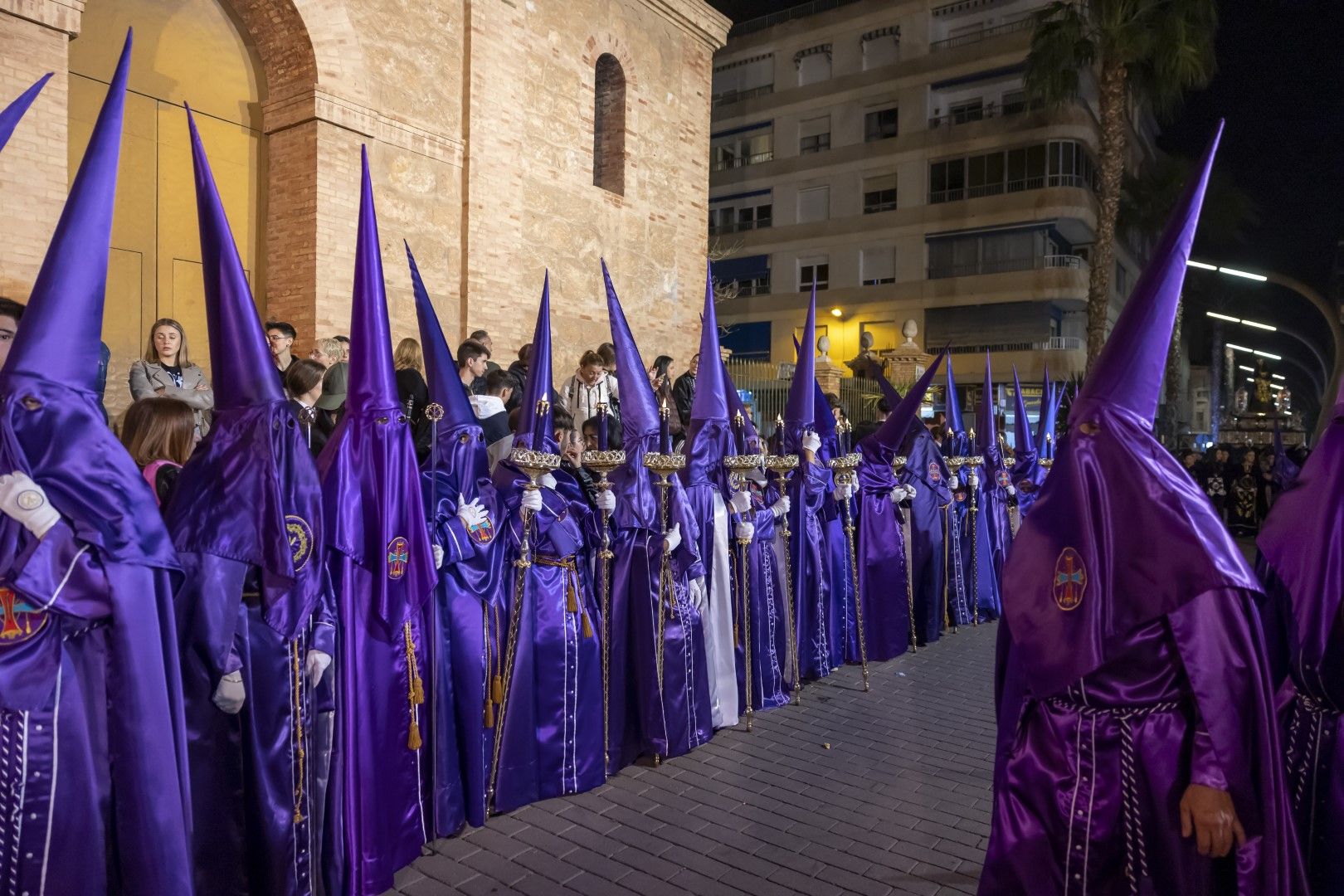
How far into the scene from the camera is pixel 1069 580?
2863mm

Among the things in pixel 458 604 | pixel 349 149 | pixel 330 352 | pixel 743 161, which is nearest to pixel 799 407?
pixel 458 604

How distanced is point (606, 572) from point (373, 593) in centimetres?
174

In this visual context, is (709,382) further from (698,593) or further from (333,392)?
(333,392)

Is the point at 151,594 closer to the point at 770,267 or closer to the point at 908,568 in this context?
the point at 908,568

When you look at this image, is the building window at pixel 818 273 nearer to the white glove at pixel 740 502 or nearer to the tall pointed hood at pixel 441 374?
the white glove at pixel 740 502

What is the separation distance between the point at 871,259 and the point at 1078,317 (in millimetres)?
7789

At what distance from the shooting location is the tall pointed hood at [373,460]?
4.06 m

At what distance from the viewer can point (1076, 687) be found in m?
2.87

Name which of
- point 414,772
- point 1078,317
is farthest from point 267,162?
point 1078,317

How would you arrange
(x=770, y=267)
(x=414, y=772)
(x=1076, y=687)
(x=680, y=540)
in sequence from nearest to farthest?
(x=1076, y=687) < (x=414, y=772) < (x=680, y=540) < (x=770, y=267)

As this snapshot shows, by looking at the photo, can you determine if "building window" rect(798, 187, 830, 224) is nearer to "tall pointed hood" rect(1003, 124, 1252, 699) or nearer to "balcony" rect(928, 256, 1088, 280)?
"balcony" rect(928, 256, 1088, 280)

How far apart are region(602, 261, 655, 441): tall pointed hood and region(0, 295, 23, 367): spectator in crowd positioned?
2930 millimetres

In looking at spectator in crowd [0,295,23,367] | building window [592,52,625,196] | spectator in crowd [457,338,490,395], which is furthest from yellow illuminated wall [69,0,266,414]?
spectator in crowd [0,295,23,367]

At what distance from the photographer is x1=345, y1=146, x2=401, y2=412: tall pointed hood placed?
4070mm
